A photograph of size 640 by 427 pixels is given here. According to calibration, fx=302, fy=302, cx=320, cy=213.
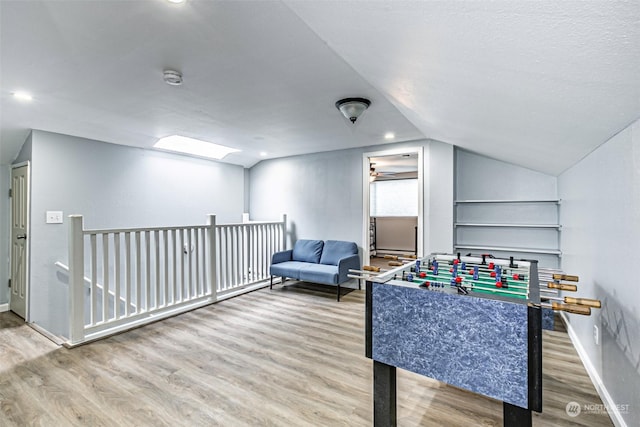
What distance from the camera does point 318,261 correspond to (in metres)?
4.97

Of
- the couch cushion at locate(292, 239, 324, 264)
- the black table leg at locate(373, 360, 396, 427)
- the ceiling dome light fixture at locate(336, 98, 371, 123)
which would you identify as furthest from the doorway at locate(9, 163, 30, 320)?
the black table leg at locate(373, 360, 396, 427)

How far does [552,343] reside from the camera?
2924 millimetres

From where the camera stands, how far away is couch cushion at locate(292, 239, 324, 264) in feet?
16.4

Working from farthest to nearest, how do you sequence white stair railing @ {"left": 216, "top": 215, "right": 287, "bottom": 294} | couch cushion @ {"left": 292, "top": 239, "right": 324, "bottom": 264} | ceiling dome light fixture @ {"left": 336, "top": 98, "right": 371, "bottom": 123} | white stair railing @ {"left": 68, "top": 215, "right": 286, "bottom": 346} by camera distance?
couch cushion @ {"left": 292, "top": 239, "right": 324, "bottom": 264} < white stair railing @ {"left": 216, "top": 215, "right": 287, "bottom": 294} < white stair railing @ {"left": 68, "top": 215, "right": 286, "bottom": 346} < ceiling dome light fixture @ {"left": 336, "top": 98, "right": 371, "bottom": 123}

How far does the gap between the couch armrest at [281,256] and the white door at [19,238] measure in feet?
9.79

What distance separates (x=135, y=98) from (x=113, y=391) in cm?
241

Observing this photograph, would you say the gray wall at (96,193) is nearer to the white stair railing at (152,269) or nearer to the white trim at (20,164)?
the white trim at (20,164)

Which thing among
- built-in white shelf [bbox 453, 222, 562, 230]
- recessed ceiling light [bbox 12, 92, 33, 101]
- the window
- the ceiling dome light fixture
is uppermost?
recessed ceiling light [bbox 12, 92, 33, 101]

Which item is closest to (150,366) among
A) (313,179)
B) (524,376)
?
(524,376)

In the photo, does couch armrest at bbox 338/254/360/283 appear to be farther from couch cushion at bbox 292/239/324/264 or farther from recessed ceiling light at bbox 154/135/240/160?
recessed ceiling light at bbox 154/135/240/160

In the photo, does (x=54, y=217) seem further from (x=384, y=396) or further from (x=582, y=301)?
(x=582, y=301)

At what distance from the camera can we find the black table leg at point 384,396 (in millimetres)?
1620

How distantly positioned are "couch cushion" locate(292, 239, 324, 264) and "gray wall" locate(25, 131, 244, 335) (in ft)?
5.72

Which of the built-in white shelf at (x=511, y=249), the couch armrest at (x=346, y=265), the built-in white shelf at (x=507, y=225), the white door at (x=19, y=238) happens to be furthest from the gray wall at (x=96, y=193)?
the built-in white shelf at (x=511, y=249)
